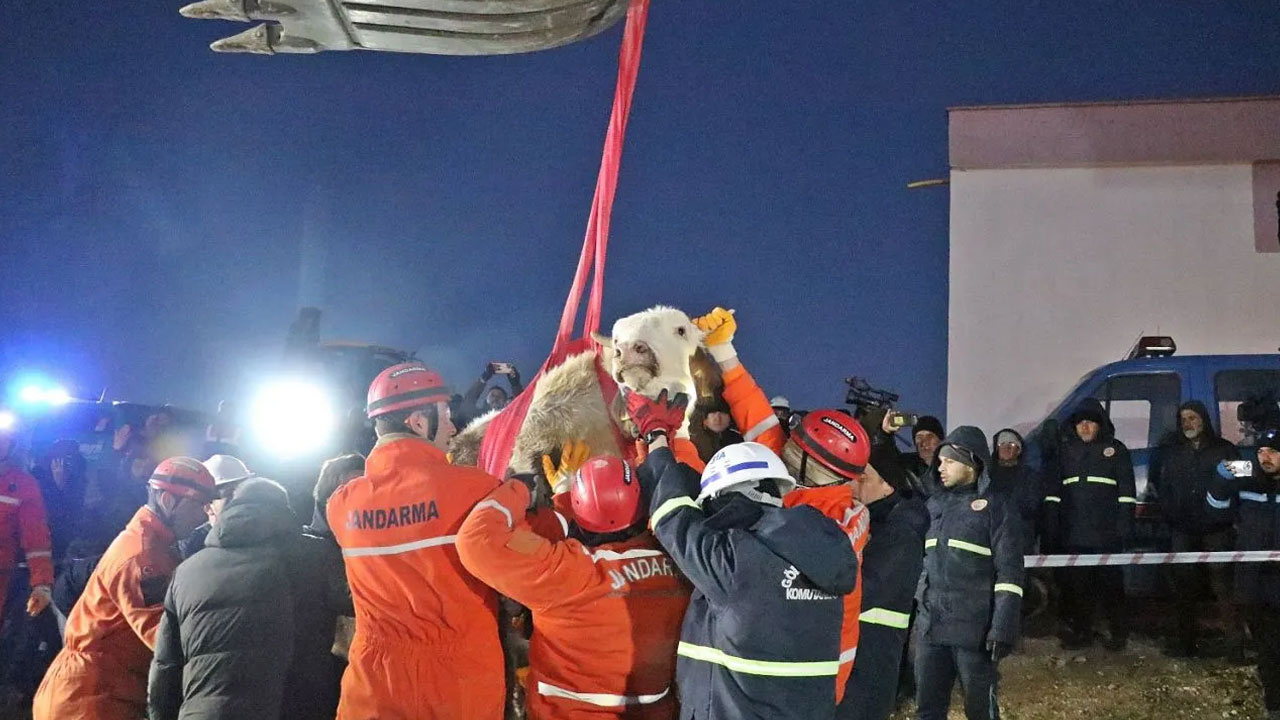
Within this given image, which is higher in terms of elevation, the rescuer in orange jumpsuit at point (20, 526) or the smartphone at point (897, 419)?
the smartphone at point (897, 419)

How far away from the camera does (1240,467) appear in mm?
6305

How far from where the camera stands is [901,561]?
3.79m

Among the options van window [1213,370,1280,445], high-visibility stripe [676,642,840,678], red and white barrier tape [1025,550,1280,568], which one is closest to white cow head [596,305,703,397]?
high-visibility stripe [676,642,840,678]

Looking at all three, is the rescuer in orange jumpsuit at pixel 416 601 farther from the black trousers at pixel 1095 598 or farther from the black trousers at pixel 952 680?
the black trousers at pixel 1095 598

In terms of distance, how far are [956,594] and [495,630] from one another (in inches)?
111

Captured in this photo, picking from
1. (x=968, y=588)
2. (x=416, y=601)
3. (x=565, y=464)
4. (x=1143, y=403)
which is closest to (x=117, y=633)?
(x=416, y=601)

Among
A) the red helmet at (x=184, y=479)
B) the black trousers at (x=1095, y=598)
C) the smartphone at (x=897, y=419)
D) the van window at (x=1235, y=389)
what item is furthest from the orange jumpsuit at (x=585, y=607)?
the van window at (x=1235, y=389)

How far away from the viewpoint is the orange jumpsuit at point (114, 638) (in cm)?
375

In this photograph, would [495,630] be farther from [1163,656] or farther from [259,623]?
[1163,656]

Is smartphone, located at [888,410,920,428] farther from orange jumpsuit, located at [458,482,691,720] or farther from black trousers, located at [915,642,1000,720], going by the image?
orange jumpsuit, located at [458,482,691,720]

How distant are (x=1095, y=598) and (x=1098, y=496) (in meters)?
0.74

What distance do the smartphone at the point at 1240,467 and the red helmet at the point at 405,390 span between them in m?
5.60

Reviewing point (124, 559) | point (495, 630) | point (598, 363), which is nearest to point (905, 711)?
point (598, 363)

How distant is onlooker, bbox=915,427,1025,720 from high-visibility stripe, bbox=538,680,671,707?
249 centimetres
